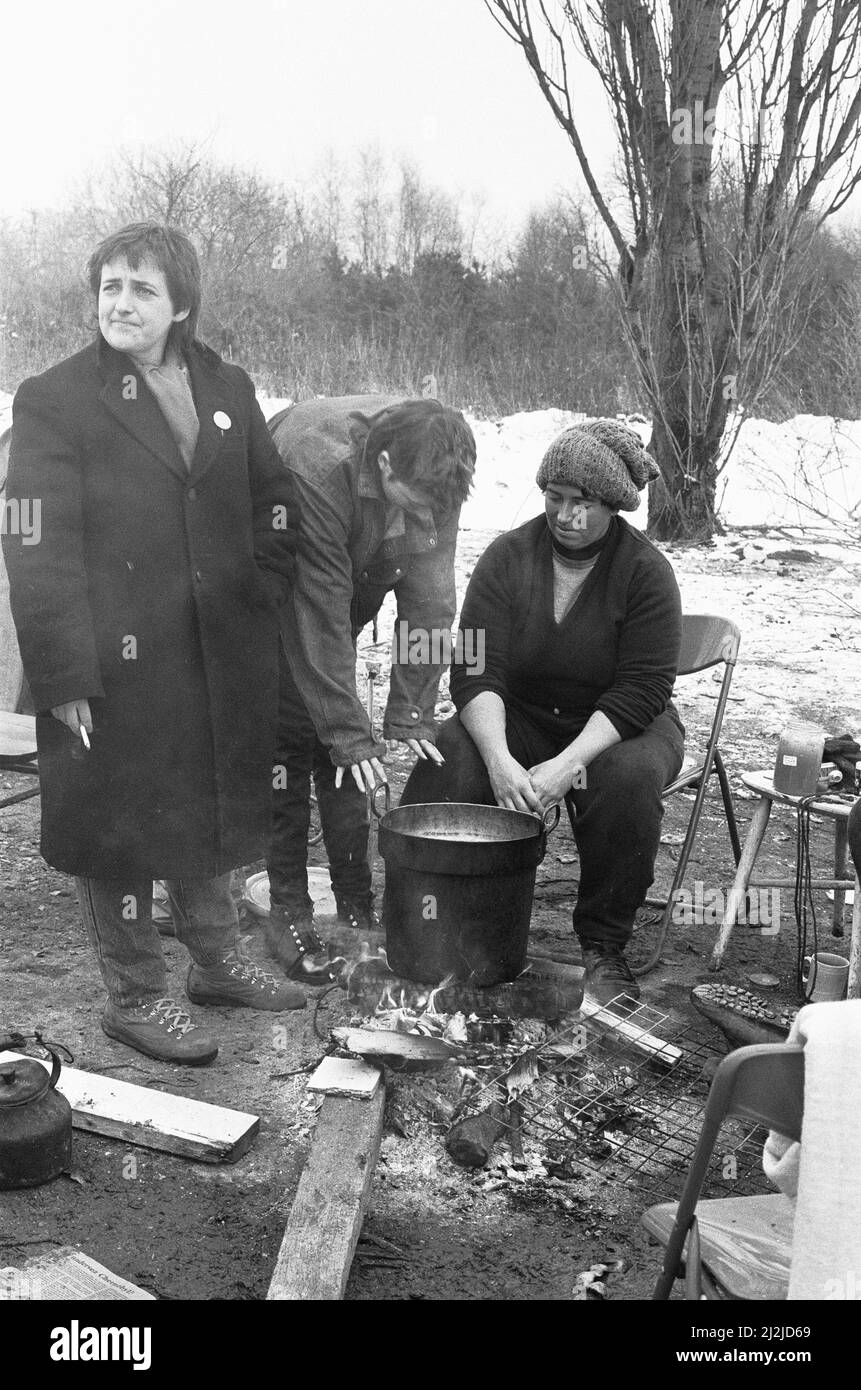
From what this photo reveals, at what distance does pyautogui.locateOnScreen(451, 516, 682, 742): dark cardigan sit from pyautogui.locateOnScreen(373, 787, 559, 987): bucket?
635mm

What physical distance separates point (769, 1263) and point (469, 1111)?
117cm

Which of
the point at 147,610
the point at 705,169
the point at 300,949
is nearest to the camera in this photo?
the point at 147,610

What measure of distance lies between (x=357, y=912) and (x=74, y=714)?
4.63 feet

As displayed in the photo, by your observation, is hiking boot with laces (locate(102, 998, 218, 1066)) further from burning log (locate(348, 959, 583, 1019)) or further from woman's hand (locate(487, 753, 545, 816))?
woman's hand (locate(487, 753, 545, 816))

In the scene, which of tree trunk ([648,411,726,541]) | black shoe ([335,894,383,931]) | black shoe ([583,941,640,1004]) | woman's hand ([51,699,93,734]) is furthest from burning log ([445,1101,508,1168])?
tree trunk ([648,411,726,541])

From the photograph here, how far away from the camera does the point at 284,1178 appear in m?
2.70

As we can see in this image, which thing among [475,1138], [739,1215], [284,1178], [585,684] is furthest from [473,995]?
[739,1215]

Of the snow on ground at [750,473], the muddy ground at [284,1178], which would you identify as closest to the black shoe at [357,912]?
the muddy ground at [284,1178]

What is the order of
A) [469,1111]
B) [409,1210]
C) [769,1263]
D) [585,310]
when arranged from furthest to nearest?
[585,310] → [469,1111] → [409,1210] → [769,1263]

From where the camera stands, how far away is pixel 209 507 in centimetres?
299

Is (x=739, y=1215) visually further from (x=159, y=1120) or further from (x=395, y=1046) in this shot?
(x=159, y=1120)

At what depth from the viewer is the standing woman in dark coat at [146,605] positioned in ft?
9.13
